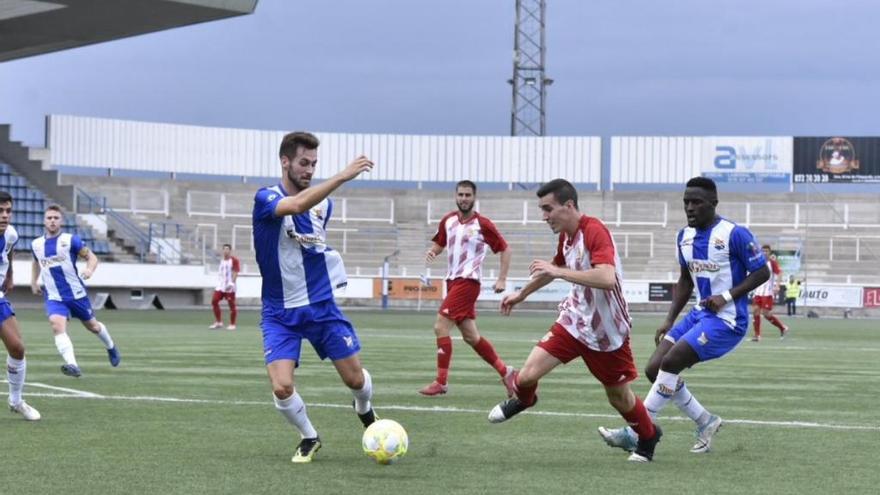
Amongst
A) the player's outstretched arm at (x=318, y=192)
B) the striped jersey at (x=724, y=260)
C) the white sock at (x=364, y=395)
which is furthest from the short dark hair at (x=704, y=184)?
the player's outstretched arm at (x=318, y=192)

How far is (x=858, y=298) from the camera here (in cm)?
6162

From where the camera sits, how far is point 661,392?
385 inches

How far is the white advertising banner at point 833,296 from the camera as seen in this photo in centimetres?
6162

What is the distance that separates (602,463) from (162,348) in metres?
15.8

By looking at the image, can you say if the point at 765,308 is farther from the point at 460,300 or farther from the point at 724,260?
the point at 724,260

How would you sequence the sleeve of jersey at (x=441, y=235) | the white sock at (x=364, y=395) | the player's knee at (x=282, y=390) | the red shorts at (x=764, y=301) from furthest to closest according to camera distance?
the red shorts at (x=764, y=301), the sleeve of jersey at (x=441, y=235), the white sock at (x=364, y=395), the player's knee at (x=282, y=390)

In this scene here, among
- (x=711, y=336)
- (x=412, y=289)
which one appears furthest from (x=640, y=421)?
(x=412, y=289)

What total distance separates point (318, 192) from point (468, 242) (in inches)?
273

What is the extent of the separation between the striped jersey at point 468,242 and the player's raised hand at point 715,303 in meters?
5.10

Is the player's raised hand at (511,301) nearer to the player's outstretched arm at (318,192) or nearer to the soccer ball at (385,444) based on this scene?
the soccer ball at (385,444)

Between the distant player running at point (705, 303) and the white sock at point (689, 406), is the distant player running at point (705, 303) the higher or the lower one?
the higher one

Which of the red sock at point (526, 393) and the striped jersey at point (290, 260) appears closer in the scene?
the striped jersey at point (290, 260)

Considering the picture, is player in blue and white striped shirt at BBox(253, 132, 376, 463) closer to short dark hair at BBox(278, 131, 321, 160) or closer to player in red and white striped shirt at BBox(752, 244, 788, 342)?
short dark hair at BBox(278, 131, 321, 160)

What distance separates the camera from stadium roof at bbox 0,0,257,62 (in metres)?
38.0
